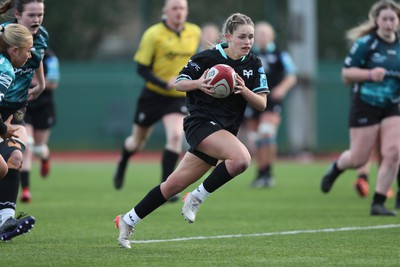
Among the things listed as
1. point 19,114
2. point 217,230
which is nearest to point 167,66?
point 217,230

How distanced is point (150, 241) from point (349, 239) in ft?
5.30

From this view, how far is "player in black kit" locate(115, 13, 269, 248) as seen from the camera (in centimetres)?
733

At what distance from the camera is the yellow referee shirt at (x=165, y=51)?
11.9m

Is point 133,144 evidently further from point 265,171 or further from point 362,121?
point 362,121

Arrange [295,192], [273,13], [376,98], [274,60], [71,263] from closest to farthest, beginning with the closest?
1. [71,263]
2. [376,98]
3. [295,192]
4. [274,60]
5. [273,13]

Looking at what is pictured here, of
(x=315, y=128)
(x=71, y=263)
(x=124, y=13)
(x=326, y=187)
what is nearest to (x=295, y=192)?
(x=326, y=187)

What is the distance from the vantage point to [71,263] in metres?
6.59

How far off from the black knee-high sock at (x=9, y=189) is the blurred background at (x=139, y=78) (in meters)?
14.3

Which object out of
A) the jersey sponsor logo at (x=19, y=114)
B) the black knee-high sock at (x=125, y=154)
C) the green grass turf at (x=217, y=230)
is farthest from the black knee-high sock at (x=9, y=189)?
the black knee-high sock at (x=125, y=154)

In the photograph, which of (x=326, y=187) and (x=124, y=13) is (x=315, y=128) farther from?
(x=326, y=187)

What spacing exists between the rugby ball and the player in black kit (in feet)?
0.16

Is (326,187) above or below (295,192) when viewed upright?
above

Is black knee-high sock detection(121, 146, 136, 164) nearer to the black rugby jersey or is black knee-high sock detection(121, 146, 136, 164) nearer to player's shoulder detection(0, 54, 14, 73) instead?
the black rugby jersey

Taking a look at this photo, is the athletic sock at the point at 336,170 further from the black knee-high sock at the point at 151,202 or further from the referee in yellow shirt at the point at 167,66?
the black knee-high sock at the point at 151,202
